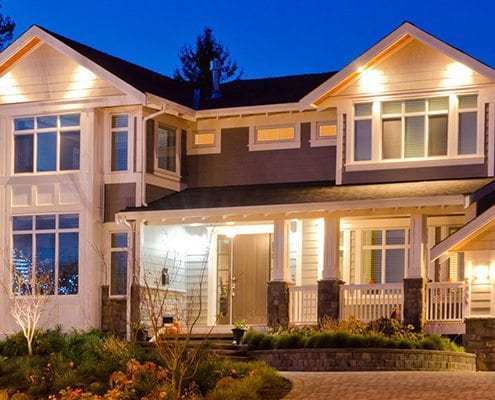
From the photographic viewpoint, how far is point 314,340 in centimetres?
2611

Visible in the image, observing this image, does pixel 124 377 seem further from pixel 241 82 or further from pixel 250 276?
pixel 241 82

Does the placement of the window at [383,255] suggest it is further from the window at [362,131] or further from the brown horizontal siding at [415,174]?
the window at [362,131]

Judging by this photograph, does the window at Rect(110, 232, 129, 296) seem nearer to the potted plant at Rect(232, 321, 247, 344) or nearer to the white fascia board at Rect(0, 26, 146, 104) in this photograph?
the white fascia board at Rect(0, 26, 146, 104)

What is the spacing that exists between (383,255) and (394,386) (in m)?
9.36

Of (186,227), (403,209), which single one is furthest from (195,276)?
(403,209)

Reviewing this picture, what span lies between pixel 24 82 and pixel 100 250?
463 centimetres

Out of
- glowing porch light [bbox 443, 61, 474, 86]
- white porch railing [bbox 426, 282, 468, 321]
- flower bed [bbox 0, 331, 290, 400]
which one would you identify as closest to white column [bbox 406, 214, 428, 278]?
white porch railing [bbox 426, 282, 468, 321]

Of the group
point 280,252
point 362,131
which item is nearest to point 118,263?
point 280,252

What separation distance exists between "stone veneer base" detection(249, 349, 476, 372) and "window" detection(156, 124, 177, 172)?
7693 millimetres

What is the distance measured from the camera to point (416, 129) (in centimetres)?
2980

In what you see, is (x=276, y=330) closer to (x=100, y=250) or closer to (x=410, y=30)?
(x=100, y=250)

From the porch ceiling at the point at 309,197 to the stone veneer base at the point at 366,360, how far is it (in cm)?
346

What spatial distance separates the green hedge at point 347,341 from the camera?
84.2 ft

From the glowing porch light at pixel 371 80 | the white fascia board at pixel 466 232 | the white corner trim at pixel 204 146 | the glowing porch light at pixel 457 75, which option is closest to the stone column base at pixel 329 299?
the white fascia board at pixel 466 232
